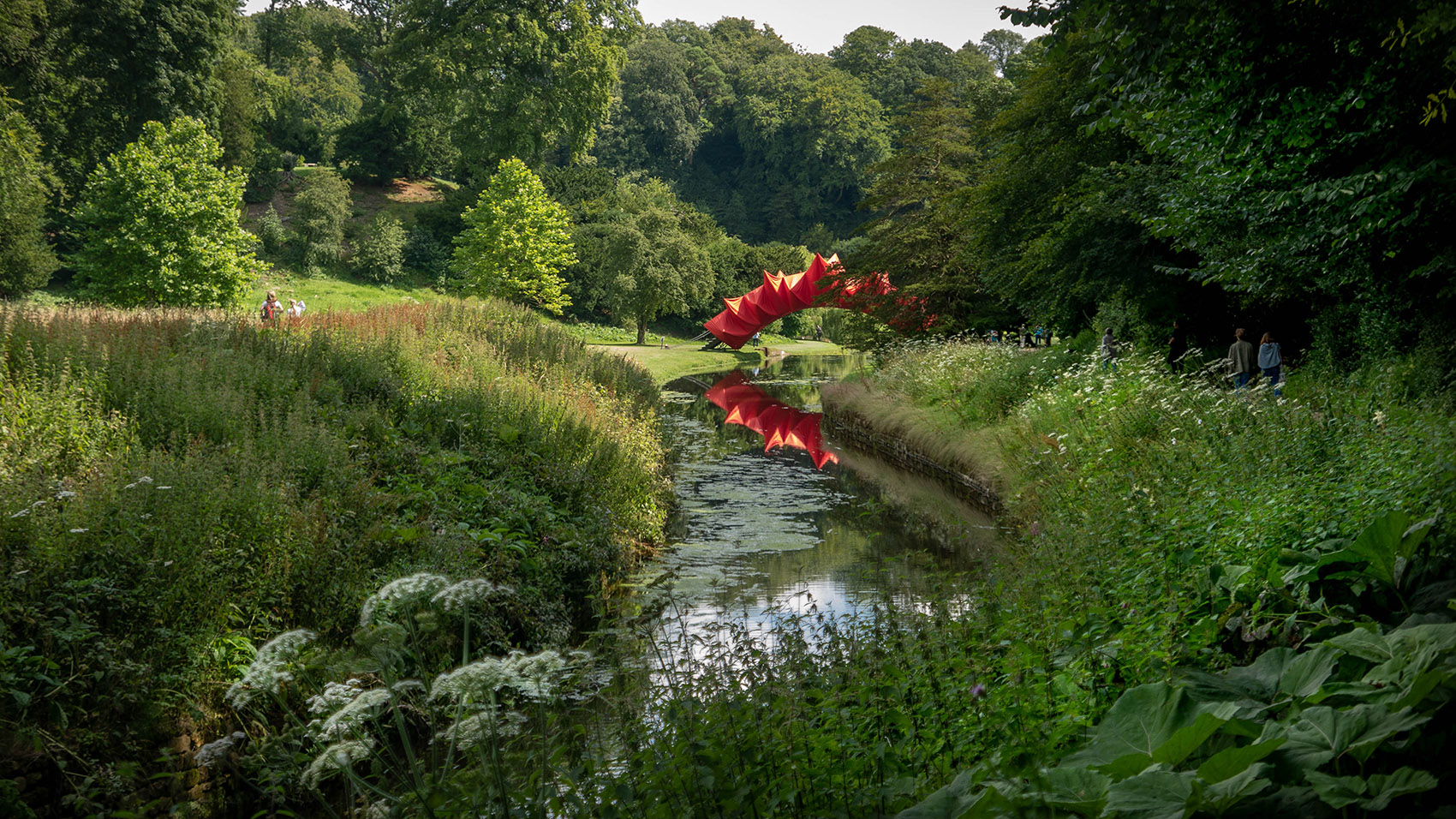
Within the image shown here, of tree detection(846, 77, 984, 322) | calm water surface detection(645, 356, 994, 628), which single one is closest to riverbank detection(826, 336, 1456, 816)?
calm water surface detection(645, 356, 994, 628)

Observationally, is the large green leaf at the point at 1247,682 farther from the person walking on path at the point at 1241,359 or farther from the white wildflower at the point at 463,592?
the person walking on path at the point at 1241,359

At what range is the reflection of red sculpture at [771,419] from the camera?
67.2 feet

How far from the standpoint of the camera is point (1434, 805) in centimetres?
209

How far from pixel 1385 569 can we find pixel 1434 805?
1966 millimetres

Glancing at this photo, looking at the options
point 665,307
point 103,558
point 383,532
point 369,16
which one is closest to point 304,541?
point 383,532

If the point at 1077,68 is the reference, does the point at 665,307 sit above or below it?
below

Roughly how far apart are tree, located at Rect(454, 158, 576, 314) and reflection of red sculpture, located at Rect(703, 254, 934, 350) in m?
8.22

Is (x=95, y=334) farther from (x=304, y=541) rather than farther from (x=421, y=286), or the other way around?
(x=421, y=286)

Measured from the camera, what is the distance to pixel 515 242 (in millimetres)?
41594

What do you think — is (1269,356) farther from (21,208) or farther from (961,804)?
(21,208)

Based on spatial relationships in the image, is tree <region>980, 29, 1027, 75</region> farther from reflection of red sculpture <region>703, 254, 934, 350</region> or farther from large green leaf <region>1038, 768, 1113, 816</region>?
large green leaf <region>1038, 768, 1113, 816</region>

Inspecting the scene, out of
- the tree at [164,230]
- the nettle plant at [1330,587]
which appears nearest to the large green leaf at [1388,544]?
the nettle plant at [1330,587]

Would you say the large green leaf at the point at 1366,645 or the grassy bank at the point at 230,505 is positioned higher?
the large green leaf at the point at 1366,645

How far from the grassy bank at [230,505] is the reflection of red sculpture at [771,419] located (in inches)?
315
